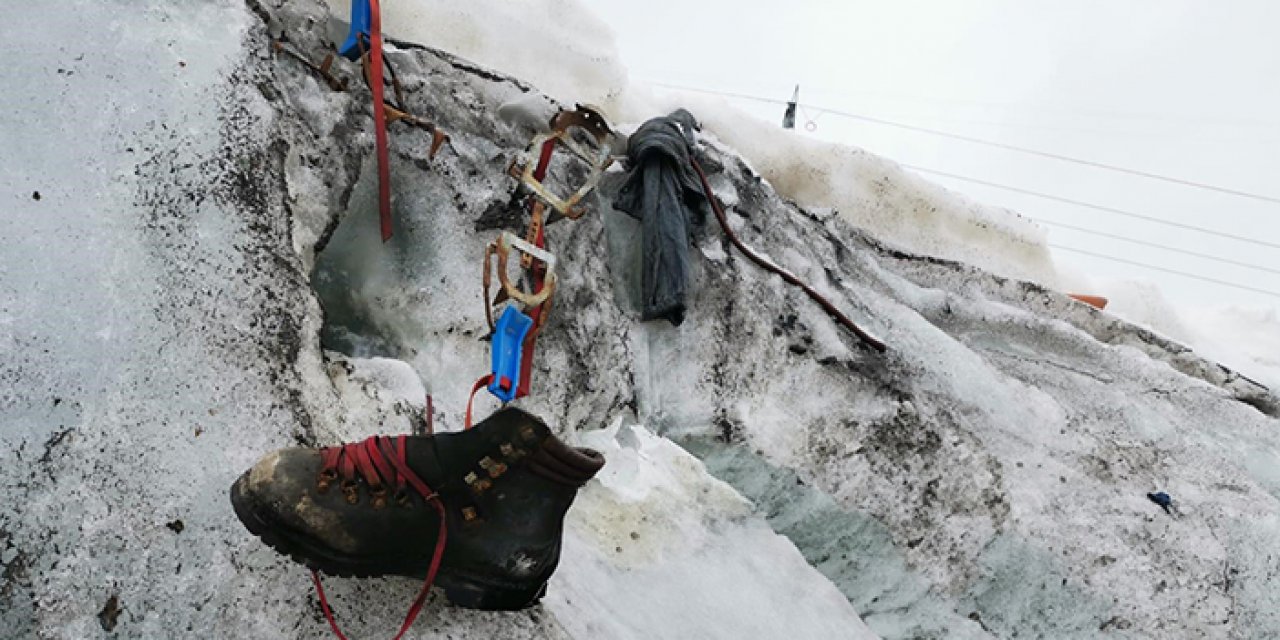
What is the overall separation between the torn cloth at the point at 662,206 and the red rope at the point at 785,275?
0.08 meters

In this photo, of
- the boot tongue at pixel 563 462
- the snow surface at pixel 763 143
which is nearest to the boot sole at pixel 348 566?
the boot tongue at pixel 563 462

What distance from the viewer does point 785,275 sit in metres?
3.70

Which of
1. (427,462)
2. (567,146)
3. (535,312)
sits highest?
(567,146)

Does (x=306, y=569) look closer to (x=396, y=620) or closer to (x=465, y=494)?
(x=396, y=620)

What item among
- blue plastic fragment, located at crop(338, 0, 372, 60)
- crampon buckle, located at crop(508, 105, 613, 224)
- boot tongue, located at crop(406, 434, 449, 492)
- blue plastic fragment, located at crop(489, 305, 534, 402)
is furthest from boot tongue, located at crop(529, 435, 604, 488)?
blue plastic fragment, located at crop(338, 0, 372, 60)

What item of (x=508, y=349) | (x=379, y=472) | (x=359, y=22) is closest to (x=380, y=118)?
(x=359, y=22)

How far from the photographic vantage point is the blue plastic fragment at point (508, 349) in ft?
7.83

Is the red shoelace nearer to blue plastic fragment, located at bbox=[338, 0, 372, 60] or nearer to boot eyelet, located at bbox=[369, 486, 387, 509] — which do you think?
boot eyelet, located at bbox=[369, 486, 387, 509]

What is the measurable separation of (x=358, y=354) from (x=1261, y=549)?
3644mm

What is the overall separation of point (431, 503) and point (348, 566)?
21 centimetres

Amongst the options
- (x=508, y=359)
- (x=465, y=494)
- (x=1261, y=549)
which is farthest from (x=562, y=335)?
(x=1261, y=549)

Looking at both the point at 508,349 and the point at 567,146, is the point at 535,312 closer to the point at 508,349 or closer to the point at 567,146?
the point at 508,349

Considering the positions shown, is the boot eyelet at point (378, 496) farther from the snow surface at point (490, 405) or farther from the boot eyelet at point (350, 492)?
the snow surface at point (490, 405)

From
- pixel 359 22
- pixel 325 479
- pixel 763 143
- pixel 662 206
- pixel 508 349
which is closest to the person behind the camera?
pixel 325 479
